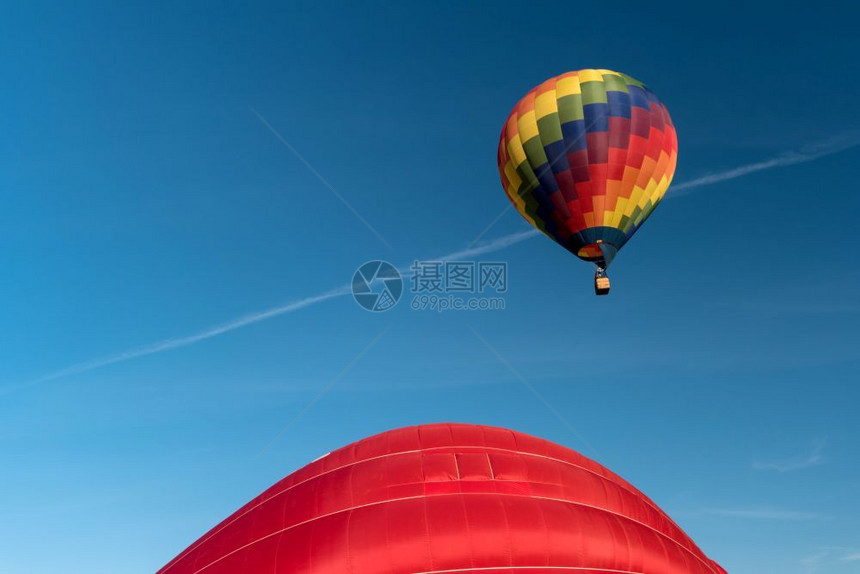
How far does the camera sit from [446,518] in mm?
17906

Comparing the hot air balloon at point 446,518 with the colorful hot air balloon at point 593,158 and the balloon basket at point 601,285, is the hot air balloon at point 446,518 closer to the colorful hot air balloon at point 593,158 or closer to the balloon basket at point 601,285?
the balloon basket at point 601,285

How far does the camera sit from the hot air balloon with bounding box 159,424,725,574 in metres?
17.5

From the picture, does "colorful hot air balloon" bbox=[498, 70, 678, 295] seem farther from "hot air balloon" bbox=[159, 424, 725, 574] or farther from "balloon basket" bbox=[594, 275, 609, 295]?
"hot air balloon" bbox=[159, 424, 725, 574]

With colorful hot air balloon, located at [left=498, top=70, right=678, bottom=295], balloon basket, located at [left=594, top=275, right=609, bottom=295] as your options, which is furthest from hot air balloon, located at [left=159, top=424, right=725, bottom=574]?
colorful hot air balloon, located at [left=498, top=70, right=678, bottom=295]

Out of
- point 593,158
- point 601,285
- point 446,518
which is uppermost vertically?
point 593,158

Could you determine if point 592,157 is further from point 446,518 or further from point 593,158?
point 446,518

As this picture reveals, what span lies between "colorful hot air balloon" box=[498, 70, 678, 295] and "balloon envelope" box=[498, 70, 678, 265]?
4 cm

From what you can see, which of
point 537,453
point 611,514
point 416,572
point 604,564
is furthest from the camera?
point 537,453

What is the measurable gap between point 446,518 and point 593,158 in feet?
49.5

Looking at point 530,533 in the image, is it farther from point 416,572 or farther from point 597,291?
point 597,291

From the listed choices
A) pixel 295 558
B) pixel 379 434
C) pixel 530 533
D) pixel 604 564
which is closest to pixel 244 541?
pixel 295 558

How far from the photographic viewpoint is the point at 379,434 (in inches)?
861

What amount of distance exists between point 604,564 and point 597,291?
11618 millimetres

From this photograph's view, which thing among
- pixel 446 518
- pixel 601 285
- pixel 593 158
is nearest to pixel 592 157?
pixel 593 158
